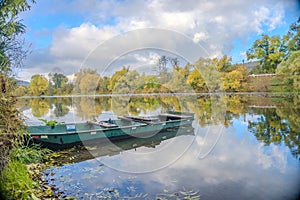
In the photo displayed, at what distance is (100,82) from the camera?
2845cm

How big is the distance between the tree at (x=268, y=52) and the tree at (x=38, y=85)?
116 ft

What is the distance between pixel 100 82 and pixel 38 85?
20251 mm

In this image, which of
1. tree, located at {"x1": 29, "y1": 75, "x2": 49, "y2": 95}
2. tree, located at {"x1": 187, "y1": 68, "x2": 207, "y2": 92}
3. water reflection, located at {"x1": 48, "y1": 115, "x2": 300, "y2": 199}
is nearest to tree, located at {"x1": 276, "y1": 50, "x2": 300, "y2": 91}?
tree, located at {"x1": 187, "y1": 68, "x2": 207, "y2": 92}

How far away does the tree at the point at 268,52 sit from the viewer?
3391 cm

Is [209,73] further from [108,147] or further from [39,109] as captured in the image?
[108,147]

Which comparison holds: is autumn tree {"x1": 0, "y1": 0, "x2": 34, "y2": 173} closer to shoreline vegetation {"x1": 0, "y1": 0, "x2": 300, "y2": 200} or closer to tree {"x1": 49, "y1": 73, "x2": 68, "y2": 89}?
shoreline vegetation {"x1": 0, "y1": 0, "x2": 300, "y2": 200}

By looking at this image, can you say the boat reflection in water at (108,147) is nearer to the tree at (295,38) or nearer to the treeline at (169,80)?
the treeline at (169,80)

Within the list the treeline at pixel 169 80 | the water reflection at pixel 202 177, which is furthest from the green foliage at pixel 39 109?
the water reflection at pixel 202 177

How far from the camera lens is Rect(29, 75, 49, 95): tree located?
40.4 meters

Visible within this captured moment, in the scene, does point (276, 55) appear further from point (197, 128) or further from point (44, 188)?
point (44, 188)

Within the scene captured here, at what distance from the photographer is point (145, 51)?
852cm

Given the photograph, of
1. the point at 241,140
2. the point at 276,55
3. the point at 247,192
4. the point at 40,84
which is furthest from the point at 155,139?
the point at 40,84

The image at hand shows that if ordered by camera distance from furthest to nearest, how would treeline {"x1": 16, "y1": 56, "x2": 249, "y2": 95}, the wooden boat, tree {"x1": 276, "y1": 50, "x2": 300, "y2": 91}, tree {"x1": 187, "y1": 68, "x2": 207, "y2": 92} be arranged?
tree {"x1": 187, "y1": 68, "x2": 207, "y2": 92} < tree {"x1": 276, "y1": 50, "x2": 300, "y2": 91} < treeline {"x1": 16, "y1": 56, "x2": 249, "y2": 95} < the wooden boat

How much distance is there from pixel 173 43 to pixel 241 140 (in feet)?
13.0
